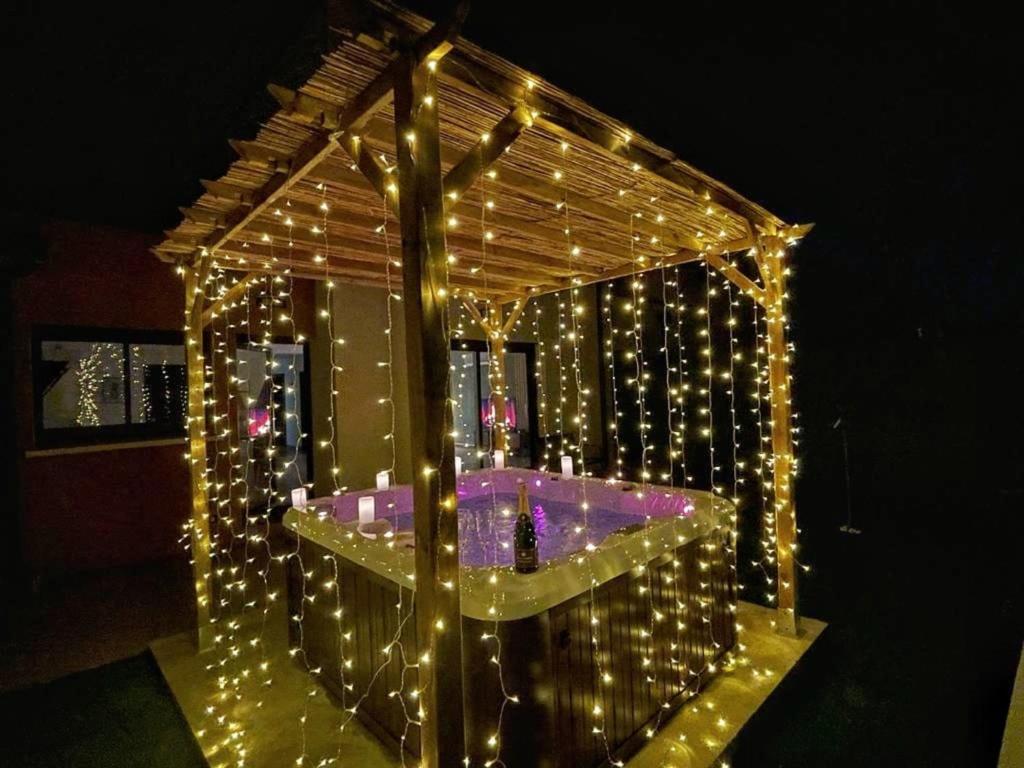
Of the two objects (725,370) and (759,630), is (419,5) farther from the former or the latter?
(725,370)

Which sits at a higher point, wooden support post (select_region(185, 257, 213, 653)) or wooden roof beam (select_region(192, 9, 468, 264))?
wooden roof beam (select_region(192, 9, 468, 264))

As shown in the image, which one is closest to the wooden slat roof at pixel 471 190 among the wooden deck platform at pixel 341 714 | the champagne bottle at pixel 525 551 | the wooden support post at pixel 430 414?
the wooden support post at pixel 430 414

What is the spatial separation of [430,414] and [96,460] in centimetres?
463

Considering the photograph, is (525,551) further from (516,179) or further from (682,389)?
(682,389)

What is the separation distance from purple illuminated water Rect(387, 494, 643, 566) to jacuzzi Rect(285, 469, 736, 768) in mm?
173

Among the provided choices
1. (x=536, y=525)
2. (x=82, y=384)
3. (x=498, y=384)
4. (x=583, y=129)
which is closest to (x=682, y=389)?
(x=498, y=384)

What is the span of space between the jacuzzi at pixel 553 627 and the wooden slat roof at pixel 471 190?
1435 millimetres

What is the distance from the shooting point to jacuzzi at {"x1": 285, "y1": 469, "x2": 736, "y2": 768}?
1.60m

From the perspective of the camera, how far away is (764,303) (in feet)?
9.75

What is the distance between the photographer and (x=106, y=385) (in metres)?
4.39

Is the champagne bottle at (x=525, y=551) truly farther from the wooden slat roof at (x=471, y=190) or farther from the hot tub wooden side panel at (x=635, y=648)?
the wooden slat roof at (x=471, y=190)

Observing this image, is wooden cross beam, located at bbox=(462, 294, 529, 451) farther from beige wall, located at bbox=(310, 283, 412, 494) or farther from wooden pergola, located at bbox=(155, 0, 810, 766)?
beige wall, located at bbox=(310, 283, 412, 494)

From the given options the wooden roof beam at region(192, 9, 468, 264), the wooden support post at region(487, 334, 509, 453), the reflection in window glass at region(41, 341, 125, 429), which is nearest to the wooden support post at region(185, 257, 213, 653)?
the wooden roof beam at region(192, 9, 468, 264)

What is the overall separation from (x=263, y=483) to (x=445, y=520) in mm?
5877
